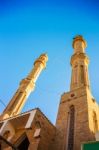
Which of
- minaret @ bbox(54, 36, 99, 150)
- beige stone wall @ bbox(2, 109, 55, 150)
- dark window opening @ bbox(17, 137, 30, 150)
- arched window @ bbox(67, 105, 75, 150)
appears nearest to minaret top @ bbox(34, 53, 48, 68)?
minaret @ bbox(54, 36, 99, 150)

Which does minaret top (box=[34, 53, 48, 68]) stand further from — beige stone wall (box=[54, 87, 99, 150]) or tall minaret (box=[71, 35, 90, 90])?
beige stone wall (box=[54, 87, 99, 150])

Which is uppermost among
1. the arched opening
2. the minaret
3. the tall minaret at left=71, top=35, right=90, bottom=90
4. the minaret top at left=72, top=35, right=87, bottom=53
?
the minaret top at left=72, top=35, right=87, bottom=53

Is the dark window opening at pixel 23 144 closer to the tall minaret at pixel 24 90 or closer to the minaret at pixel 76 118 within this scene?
the minaret at pixel 76 118

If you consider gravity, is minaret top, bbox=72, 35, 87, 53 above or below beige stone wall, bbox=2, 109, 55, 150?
above

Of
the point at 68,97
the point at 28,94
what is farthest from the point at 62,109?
the point at 28,94

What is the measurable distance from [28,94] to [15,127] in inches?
539

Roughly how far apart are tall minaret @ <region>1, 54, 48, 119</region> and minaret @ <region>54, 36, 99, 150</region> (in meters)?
8.92

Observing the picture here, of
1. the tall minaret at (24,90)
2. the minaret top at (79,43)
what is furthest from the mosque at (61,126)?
the minaret top at (79,43)

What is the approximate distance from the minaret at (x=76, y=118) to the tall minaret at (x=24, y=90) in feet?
29.2

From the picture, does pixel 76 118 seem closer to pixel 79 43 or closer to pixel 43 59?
pixel 79 43

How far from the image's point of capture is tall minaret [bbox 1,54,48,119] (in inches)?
1074

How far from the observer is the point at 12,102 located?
28688mm

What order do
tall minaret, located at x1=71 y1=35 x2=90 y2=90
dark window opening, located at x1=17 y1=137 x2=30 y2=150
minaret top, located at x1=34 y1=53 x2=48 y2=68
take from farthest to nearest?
minaret top, located at x1=34 y1=53 x2=48 y2=68
tall minaret, located at x1=71 y1=35 x2=90 y2=90
dark window opening, located at x1=17 y1=137 x2=30 y2=150

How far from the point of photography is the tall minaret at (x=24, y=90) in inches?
1074
